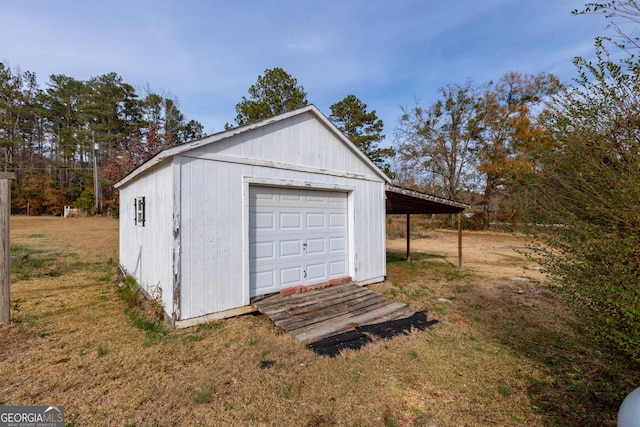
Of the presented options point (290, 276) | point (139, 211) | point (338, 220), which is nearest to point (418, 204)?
point (338, 220)

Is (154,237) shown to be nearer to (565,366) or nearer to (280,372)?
(280,372)

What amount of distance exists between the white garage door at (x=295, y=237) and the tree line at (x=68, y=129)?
25.4 meters

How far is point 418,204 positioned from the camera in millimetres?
9594

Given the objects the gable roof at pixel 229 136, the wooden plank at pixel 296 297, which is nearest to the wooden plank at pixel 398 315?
the wooden plank at pixel 296 297

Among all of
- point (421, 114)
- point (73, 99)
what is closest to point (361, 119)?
point (421, 114)

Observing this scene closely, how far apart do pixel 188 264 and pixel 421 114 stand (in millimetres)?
24658

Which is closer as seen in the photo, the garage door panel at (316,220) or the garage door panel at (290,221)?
the garage door panel at (290,221)

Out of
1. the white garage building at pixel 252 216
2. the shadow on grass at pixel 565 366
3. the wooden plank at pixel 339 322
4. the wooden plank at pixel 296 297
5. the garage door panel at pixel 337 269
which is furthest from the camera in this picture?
the garage door panel at pixel 337 269

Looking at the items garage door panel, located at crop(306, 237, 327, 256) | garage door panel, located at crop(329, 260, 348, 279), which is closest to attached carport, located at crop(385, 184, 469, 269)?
garage door panel, located at crop(329, 260, 348, 279)

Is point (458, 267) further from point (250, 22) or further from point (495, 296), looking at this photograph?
point (250, 22)

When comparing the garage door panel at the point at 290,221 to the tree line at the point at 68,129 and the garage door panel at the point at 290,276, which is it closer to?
the garage door panel at the point at 290,276

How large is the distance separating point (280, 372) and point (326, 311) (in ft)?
6.13

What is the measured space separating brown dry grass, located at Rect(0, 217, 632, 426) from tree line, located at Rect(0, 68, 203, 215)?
2653cm

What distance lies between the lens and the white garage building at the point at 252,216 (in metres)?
4.42
